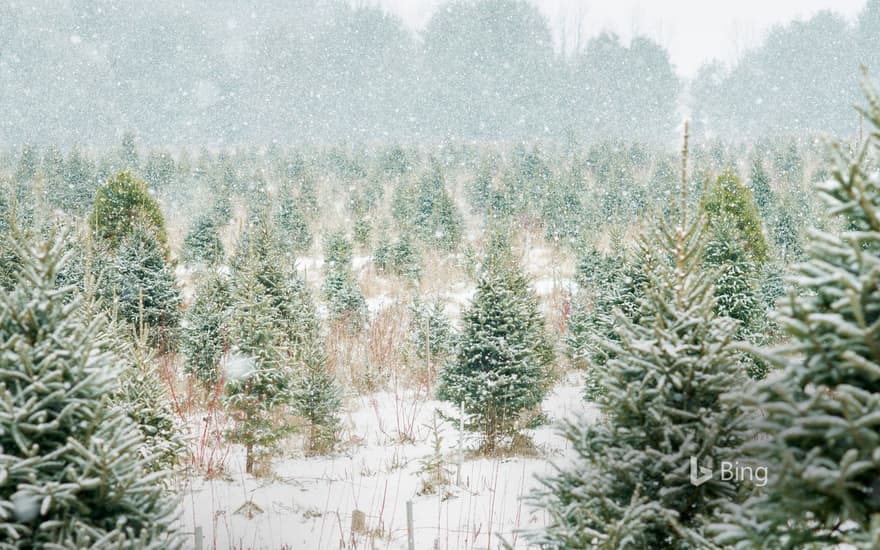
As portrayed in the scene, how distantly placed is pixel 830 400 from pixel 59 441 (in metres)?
3.19

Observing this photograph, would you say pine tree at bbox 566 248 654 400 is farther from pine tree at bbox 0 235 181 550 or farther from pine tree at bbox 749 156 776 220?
pine tree at bbox 749 156 776 220

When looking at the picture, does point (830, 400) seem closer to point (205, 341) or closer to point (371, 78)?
point (205, 341)

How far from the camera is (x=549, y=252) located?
72.4 feet

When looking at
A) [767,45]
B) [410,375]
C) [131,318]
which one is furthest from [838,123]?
[131,318]

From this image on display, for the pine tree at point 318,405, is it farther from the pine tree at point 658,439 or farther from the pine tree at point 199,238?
the pine tree at point 199,238

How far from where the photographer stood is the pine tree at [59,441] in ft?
7.86

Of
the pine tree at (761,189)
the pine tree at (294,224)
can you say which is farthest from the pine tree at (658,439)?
the pine tree at (761,189)

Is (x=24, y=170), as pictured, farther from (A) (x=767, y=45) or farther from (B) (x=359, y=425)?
(A) (x=767, y=45)

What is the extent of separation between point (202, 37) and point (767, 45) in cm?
4903

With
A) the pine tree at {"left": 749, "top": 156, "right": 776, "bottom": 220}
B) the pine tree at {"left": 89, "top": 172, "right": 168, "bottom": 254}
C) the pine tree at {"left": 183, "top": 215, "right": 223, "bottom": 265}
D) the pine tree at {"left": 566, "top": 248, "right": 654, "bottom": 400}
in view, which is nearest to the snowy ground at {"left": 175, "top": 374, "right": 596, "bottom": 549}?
the pine tree at {"left": 566, "top": 248, "right": 654, "bottom": 400}

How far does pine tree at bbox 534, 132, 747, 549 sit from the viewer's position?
2650 millimetres

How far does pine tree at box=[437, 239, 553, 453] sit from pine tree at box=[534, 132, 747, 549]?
4.43 meters

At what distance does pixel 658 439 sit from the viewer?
9.20 ft

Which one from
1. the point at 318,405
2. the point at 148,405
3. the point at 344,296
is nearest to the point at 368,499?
the point at 318,405
